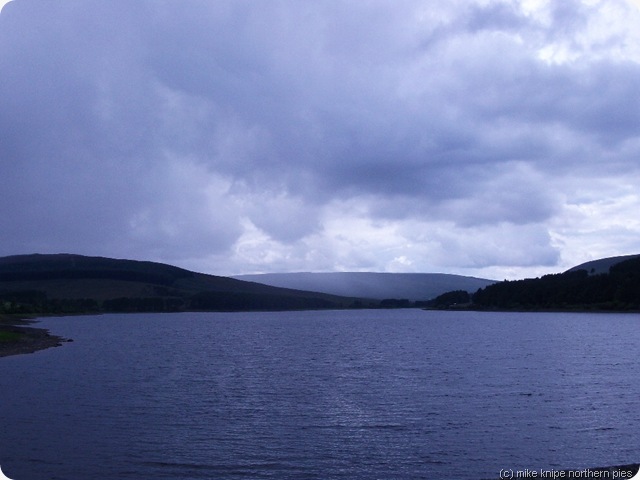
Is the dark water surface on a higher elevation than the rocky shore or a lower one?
lower

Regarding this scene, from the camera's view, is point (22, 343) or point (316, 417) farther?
point (22, 343)

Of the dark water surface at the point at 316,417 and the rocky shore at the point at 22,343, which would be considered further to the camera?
the rocky shore at the point at 22,343

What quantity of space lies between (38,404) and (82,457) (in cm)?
1383

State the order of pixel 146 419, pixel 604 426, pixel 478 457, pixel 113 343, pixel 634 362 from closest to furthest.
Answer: pixel 478 457 < pixel 604 426 < pixel 146 419 < pixel 634 362 < pixel 113 343

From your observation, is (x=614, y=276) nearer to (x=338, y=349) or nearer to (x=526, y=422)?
(x=338, y=349)

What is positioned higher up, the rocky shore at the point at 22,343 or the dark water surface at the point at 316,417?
the rocky shore at the point at 22,343

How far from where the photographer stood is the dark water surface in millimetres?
25828

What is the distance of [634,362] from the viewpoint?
60625 millimetres

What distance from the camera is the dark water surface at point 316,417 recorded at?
25.8 m

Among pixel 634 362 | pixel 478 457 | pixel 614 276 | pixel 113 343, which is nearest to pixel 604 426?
pixel 478 457

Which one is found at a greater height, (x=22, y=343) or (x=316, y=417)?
(x=22, y=343)

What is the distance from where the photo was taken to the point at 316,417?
1379 inches

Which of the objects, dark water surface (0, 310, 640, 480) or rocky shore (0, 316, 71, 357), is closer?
dark water surface (0, 310, 640, 480)

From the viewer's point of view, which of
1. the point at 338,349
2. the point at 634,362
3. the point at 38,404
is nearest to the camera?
the point at 38,404
